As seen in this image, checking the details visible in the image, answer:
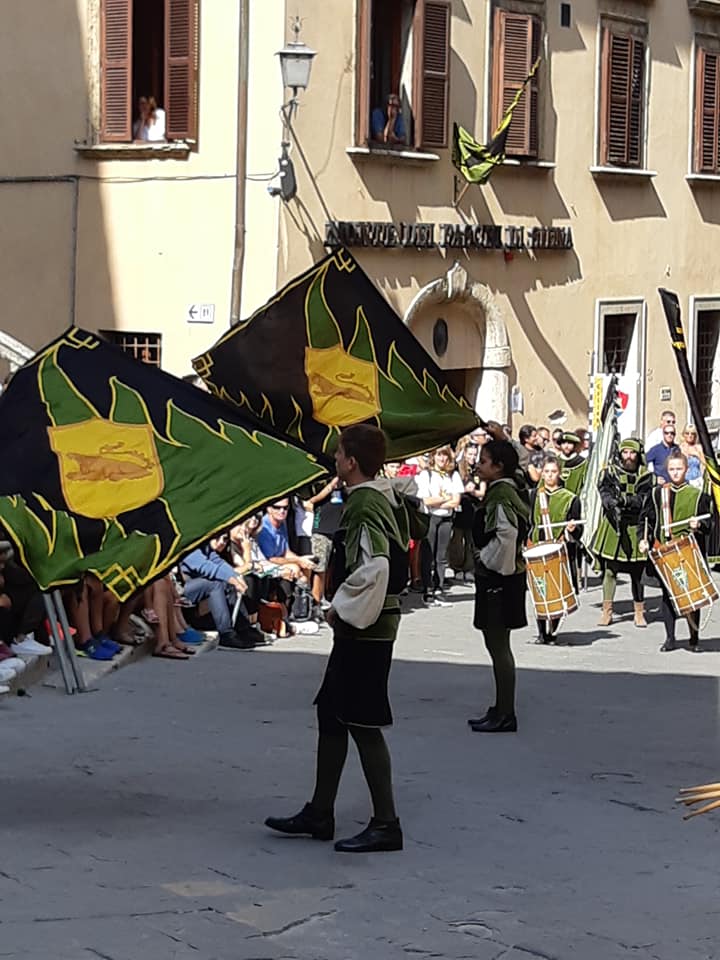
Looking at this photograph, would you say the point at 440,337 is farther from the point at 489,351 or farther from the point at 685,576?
the point at 685,576

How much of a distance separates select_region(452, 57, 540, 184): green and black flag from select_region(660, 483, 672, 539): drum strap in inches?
262

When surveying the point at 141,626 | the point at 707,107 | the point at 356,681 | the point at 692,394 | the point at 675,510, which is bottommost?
the point at 141,626

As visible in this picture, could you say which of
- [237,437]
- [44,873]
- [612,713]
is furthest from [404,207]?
[44,873]

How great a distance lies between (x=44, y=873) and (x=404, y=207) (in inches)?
619

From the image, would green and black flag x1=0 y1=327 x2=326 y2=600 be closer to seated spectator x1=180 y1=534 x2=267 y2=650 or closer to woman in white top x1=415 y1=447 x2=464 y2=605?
seated spectator x1=180 y1=534 x2=267 y2=650

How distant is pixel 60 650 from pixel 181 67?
33.1 ft

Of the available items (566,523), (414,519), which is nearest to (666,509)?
(566,523)

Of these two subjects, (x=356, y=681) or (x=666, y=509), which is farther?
(x=666, y=509)

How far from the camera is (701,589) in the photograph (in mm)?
16734

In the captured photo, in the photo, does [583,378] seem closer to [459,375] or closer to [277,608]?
[459,375]

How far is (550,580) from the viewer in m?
16.5

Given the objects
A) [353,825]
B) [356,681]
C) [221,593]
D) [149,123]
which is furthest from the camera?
[149,123]

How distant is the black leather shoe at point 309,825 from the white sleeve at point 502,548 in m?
3.12

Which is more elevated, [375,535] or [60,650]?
[375,535]
